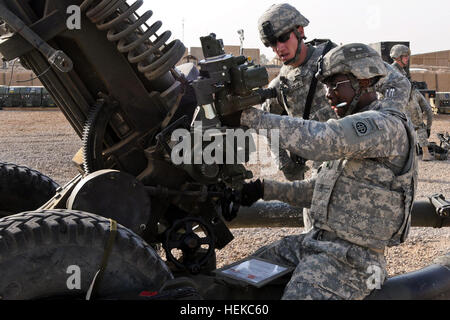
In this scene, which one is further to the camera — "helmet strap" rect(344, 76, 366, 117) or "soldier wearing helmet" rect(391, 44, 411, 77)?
"soldier wearing helmet" rect(391, 44, 411, 77)

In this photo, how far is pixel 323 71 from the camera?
3047 mm

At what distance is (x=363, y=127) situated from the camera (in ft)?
9.11

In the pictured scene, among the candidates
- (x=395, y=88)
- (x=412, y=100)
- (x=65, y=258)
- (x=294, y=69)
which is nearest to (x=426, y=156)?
(x=412, y=100)

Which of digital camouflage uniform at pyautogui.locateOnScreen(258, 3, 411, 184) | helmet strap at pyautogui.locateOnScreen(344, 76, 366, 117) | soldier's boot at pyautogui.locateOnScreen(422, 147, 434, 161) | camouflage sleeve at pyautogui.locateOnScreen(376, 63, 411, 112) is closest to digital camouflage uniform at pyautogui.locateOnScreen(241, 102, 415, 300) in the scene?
helmet strap at pyautogui.locateOnScreen(344, 76, 366, 117)

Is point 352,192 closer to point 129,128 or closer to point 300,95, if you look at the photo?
point 129,128

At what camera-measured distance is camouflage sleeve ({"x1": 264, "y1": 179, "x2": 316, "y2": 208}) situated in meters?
3.46

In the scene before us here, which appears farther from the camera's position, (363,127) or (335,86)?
(335,86)

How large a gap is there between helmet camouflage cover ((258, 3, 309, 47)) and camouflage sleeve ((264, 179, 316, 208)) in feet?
3.90

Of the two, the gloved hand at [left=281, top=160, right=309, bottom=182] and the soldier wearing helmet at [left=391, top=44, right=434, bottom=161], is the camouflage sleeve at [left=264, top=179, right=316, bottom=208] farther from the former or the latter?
the soldier wearing helmet at [left=391, top=44, right=434, bottom=161]

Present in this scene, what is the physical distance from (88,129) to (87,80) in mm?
297

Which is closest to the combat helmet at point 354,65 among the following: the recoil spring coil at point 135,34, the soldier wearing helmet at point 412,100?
the recoil spring coil at point 135,34

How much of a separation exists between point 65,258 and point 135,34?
140cm

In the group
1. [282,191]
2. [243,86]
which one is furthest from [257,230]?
[243,86]
